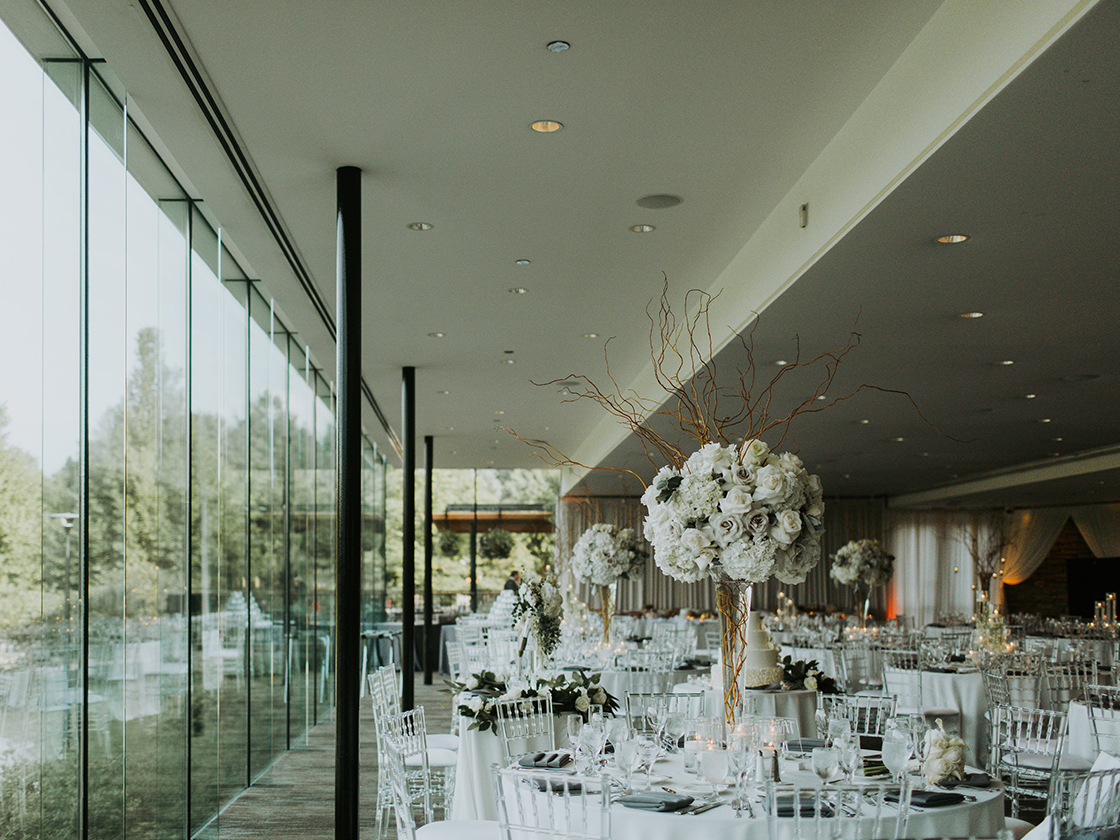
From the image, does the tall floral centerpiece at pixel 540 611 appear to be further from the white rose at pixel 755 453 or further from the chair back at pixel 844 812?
the chair back at pixel 844 812

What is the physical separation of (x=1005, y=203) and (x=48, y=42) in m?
4.03

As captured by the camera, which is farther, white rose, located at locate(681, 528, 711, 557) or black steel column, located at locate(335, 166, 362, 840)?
black steel column, located at locate(335, 166, 362, 840)

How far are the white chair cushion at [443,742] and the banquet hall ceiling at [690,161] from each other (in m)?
3.27

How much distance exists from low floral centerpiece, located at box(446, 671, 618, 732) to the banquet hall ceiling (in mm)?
2581

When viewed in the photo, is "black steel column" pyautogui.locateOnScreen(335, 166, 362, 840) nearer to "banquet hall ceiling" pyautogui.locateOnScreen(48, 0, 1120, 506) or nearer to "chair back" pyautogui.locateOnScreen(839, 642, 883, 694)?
"banquet hall ceiling" pyautogui.locateOnScreen(48, 0, 1120, 506)

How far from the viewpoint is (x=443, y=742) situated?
22.4ft

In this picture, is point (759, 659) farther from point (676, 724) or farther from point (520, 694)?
point (676, 724)

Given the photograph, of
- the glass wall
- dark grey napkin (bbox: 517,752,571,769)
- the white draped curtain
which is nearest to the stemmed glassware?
dark grey napkin (bbox: 517,752,571,769)

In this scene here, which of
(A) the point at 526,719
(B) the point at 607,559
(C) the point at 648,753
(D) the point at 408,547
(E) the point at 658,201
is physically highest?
(E) the point at 658,201

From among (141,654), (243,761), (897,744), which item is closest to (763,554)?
(897,744)

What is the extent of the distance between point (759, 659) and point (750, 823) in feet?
8.36

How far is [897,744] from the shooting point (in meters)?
3.43

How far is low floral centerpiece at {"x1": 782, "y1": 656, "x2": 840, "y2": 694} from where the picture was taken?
6148mm

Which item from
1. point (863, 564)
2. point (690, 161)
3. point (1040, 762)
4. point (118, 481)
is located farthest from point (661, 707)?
point (863, 564)
